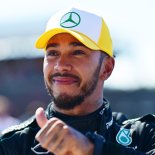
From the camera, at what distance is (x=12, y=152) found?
15.1 ft

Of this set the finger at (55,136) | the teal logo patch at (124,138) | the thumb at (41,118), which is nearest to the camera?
the finger at (55,136)

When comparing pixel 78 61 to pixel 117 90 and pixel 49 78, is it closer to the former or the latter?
pixel 49 78

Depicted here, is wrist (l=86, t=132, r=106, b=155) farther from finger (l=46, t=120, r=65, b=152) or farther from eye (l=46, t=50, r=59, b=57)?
eye (l=46, t=50, r=59, b=57)

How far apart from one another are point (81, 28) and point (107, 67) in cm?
39

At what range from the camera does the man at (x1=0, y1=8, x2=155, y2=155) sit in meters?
4.74

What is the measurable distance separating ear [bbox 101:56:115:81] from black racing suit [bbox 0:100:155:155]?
0.69 ft

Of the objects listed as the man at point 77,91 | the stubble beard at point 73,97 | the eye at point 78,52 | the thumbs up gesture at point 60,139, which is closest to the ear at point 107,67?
the man at point 77,91

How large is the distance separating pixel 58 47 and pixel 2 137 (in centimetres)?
63

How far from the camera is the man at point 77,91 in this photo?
474 cm

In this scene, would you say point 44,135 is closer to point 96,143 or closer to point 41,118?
point 41,118

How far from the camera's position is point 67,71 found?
481 cm

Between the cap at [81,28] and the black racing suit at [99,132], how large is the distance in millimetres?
395

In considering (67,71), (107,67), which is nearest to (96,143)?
(67,71)

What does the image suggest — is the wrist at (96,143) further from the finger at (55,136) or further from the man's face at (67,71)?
the man's face at (67,71)
